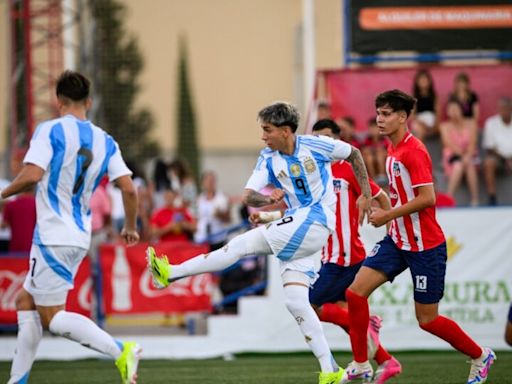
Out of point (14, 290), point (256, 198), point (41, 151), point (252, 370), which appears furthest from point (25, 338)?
point (14, 290)

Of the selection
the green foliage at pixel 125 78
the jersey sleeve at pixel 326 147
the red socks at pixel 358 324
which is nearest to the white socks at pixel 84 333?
the red socks at pixel 358 324

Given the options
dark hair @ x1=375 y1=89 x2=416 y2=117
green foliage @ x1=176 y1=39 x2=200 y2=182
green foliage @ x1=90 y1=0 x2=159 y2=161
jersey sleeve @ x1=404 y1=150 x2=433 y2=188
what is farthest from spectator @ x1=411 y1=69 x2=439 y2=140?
green foliage @ x1=176 y1=39 x2=200 y2=182

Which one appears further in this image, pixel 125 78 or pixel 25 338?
pixel 125 78

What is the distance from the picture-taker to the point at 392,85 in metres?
15.6

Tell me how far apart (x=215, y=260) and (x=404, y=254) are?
1.49 m

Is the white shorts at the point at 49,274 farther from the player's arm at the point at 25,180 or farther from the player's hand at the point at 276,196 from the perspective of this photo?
the player's hand at the point at 276,196

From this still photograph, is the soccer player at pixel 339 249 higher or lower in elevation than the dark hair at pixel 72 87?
lower

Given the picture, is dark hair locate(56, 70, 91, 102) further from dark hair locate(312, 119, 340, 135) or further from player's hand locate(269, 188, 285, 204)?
dark hair locate(312, 119, 340, 135)

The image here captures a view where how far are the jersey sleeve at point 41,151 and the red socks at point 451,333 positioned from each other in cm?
309

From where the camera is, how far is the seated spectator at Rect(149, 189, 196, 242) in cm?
1448

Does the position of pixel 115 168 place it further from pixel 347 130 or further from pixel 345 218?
pixel 347 130

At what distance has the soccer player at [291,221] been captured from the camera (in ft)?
25.6

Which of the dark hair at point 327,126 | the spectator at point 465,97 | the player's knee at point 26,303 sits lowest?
the player's knee at point 26,303

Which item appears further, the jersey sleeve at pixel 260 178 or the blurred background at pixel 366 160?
the blurred background at pixel 366 160
